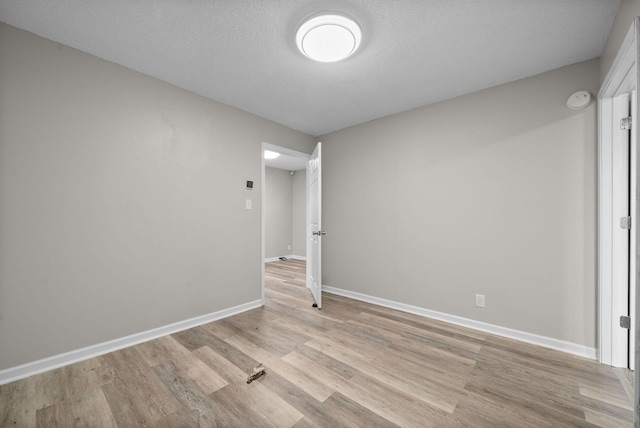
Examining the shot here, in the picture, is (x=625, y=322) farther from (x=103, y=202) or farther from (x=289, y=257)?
(x=289, y=257)

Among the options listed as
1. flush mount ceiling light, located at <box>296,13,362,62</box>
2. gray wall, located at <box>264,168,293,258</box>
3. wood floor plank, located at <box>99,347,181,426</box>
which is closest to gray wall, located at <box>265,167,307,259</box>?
gray wall, located at <box>264,168,293,258</box>

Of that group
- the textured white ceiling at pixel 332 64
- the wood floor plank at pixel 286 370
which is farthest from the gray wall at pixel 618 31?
the wood floor plank at pixel 286 370

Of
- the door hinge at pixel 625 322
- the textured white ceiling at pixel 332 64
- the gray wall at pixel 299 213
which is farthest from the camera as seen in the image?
the gray wall at pixel 299 213

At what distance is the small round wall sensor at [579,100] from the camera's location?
6.83ft

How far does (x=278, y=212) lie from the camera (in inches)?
272

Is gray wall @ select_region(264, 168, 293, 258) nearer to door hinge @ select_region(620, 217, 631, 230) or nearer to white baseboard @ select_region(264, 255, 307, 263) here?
white baseboard @ select_region(264, 255, 307, 263)

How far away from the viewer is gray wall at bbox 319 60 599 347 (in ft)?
7.05

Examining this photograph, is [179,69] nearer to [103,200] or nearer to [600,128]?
[103,200]

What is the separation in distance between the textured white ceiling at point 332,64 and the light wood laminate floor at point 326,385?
95.3 inches

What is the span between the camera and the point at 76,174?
2.01 metres

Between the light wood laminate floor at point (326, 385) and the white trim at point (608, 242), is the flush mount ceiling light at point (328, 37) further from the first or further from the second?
the light wood laminate floor at point (326, 385)

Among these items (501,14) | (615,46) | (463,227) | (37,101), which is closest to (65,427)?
(37,101)

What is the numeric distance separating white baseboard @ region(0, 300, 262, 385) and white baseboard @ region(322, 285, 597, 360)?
6.41 feet

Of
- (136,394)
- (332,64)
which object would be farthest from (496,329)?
(136,394)
